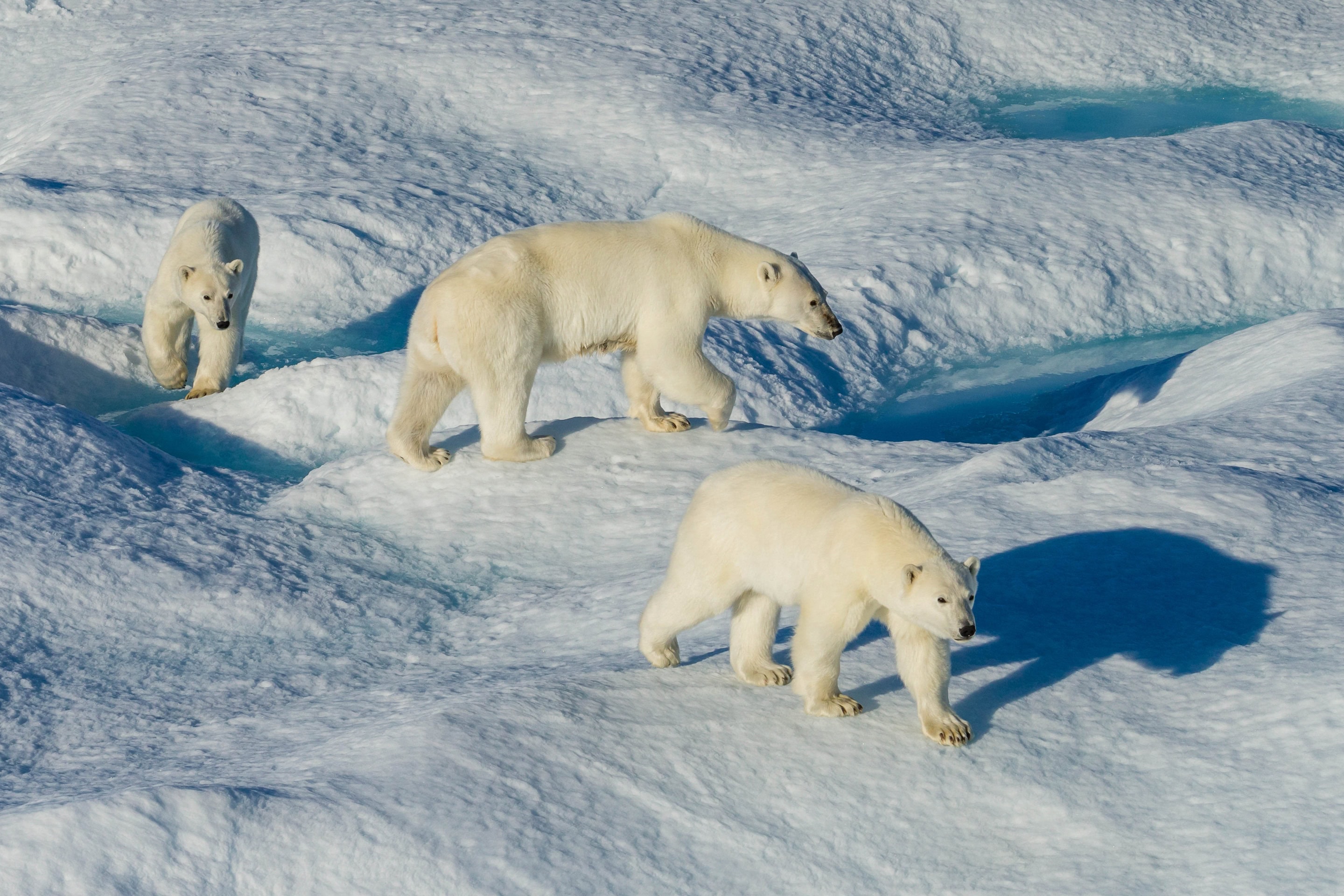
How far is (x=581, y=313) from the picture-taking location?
18.6 ft

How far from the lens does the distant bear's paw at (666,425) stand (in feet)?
20.4

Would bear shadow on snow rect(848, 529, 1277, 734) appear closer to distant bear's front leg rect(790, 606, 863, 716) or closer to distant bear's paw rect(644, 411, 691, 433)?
distant bear's front leg rect(790, 606, 863, 716)

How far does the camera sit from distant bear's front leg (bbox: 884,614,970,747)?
3.70 metres

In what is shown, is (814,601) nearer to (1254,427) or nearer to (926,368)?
(1254,427)

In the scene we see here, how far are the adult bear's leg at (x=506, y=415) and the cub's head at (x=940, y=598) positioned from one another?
8.32 ft

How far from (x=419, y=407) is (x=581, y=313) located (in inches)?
33.1

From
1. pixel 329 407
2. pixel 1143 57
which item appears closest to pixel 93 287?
pixel 329 407

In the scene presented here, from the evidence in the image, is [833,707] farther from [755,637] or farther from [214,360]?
[214,360]

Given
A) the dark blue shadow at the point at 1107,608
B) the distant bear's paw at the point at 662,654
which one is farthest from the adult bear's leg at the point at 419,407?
the dark blue shadow at the point at 1107,608

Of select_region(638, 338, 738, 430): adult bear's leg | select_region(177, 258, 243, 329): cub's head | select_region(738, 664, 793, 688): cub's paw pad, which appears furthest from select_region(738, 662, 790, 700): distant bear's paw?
select_region(177, 258, 243, 329): cub's head

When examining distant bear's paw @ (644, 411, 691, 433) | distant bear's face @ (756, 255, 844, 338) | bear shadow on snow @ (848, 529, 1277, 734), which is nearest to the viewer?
bear shadow on snow @ (848, 529, 1277, 734)

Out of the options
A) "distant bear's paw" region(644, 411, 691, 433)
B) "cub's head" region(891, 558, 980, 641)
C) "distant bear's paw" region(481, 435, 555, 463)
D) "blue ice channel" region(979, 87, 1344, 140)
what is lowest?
"distant bear's paw" region(481, 435, 555, 463)

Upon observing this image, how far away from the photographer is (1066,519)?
487 centimetres

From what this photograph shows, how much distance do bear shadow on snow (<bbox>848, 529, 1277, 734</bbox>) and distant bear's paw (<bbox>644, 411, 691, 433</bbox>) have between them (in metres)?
1.92
